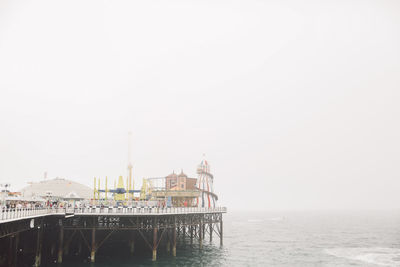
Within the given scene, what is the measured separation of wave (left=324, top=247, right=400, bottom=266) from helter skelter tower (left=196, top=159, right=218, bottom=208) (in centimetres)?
2199

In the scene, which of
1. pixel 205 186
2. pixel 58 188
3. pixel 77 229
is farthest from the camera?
pixel 58 188

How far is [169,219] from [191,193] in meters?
10.4

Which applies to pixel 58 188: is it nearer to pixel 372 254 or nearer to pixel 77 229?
pixel 77 229

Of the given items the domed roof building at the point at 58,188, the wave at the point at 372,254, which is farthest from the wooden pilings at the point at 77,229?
the domed roof building at the point at 58,188

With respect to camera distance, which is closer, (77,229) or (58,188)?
(77,229)

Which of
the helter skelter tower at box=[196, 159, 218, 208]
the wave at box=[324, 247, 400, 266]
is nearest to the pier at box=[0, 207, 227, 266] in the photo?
the helter skelter tower at box=[196, 159, 218, 208]

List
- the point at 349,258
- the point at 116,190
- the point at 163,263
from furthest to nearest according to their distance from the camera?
1. the point at 116,190
2. the point at 349,258
3. the point at 163,263

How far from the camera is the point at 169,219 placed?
52781mm

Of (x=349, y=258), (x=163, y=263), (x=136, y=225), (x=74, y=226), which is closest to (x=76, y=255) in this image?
(x=74, y=226)

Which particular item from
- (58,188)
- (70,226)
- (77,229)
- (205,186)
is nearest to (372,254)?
(205,186)

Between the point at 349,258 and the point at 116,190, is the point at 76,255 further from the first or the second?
the point at 349,258

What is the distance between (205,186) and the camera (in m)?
66.3

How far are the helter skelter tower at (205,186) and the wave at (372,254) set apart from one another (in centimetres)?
2199

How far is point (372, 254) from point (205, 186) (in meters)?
30.1
